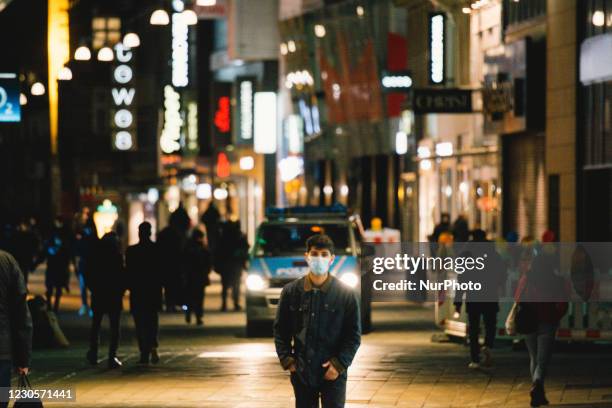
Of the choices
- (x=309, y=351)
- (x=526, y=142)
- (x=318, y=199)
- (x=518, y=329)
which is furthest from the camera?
(x=318, y=199)

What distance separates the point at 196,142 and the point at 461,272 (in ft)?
187

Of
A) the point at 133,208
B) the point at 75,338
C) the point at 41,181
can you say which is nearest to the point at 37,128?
the point at 41,181

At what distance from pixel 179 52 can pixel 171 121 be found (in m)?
3.44

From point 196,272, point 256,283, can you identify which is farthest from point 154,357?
point 196,272

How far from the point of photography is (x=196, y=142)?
77625mm

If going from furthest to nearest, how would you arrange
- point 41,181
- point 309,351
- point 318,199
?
point 41,181 → point 318,199 → point 309,351

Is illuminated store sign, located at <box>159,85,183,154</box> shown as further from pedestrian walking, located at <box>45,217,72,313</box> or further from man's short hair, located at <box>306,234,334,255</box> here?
man's short hair, located at <box>306,234,334,255</box>

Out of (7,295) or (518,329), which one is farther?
(518,329)

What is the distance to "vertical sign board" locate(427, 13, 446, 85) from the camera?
35.7 m

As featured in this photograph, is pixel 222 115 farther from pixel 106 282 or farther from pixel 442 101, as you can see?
pixel 106 282

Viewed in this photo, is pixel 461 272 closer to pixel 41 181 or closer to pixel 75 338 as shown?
pixel 75 338

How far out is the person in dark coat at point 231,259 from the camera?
31094 mm

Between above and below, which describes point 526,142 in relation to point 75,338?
above

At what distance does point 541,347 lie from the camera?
15.3 m
